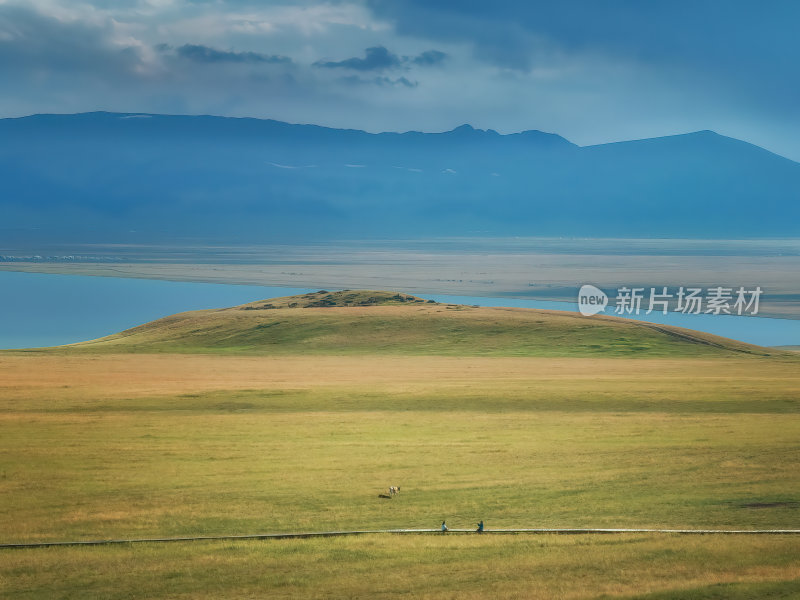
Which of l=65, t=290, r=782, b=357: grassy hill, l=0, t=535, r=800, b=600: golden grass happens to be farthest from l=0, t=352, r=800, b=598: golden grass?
l=65, t=290, r=782, b=357: grassy hill

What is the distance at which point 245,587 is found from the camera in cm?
3014

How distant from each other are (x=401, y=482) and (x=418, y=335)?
300 ft

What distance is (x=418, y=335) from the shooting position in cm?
13588

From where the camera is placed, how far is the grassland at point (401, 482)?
31125 mm

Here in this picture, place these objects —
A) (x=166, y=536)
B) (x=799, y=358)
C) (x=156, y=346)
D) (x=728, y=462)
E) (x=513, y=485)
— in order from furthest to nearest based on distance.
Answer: (x=156, y=346) < (x=799, y=358) < (x=728, y=462) < (x=513, y=485) < (x=166, y=536)

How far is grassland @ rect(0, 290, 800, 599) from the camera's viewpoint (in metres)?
31.1

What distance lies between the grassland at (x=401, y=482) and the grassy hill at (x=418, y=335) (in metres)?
38.5

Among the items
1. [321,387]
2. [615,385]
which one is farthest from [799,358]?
[321,387]

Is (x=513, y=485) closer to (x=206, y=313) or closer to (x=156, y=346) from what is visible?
(x=156, y=346)

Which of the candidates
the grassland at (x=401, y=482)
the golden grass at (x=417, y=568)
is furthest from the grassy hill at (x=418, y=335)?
the golden grass at (x=417, y=568)

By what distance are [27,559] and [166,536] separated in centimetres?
529

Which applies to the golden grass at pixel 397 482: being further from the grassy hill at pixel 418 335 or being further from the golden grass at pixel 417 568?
the grassy hill at pixel 418 335

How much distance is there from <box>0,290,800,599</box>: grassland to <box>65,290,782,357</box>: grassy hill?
126ft

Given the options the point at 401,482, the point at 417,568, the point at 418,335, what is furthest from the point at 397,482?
the point at 418,335
